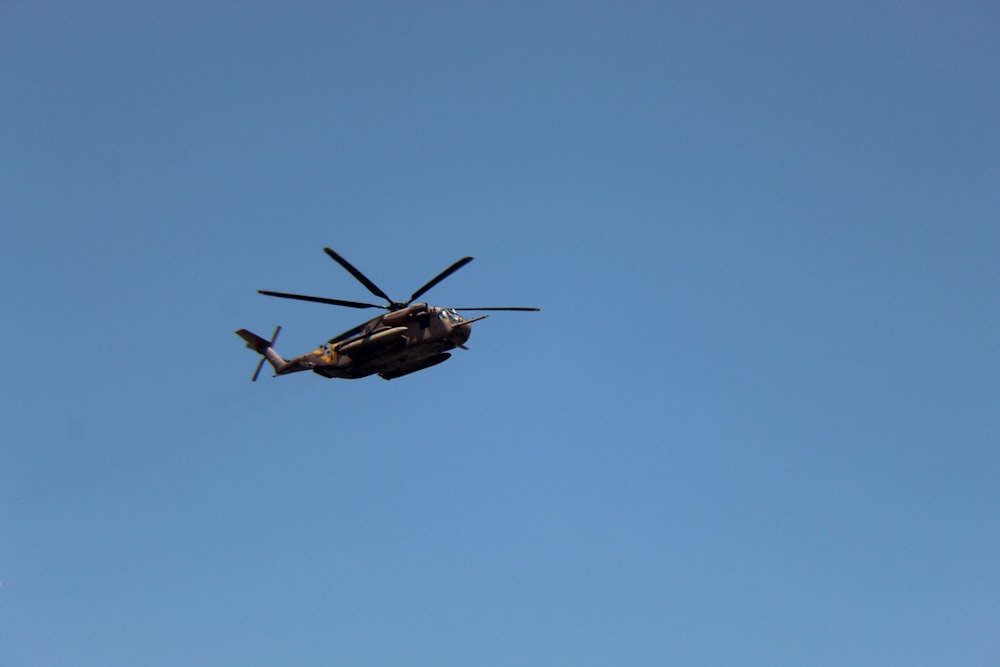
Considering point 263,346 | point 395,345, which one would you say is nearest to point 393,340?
point 395,345

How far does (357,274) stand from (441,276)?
156 inches

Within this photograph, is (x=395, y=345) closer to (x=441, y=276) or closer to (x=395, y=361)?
(x=395, y=361)

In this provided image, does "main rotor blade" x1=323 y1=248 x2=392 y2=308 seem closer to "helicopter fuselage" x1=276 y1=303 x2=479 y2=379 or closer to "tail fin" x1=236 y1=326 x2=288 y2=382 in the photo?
"helicopter fuselage" x1=276 y1=303 x2=479 y2=379

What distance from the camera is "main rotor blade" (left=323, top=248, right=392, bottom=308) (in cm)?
4047

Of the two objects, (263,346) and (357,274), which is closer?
(357,274)

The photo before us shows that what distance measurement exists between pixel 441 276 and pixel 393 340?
13.8ft

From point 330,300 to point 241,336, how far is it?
438 inches

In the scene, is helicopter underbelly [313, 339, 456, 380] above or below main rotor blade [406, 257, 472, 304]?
below

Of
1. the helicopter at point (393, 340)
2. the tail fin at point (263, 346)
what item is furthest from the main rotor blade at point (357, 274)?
the tail fin at point (263, 346)

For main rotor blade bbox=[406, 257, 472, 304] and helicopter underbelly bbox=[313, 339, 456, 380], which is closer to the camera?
main rotor blade bbox=[406, 257, 472, 304]

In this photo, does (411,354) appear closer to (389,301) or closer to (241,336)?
(389,301)

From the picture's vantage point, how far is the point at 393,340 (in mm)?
44062

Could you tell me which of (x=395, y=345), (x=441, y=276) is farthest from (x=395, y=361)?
(x=441, y=276)

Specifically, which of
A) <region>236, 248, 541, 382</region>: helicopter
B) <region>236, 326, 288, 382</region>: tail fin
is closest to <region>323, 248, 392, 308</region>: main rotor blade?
<region>236, 248, 541, 382</region>: helicopter
